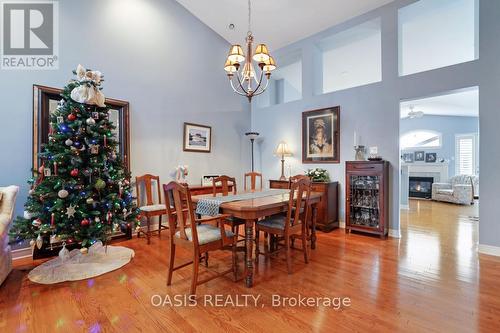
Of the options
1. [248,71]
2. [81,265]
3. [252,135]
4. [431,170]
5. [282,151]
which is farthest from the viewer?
[431,170]

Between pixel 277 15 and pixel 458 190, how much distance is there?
6415 millimetres

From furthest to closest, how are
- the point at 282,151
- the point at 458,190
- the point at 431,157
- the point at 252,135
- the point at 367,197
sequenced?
the point at 431,157
the point at 458,190
the point at 252,135
the point at 282,151
the point at 367,197

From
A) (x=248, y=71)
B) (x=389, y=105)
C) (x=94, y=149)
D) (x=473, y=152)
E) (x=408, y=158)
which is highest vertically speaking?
(x=248, y=71)

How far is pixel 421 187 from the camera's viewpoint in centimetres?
781

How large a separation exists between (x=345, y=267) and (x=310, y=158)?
8.31 feet

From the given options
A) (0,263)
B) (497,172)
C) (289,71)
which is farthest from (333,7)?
(0,263)

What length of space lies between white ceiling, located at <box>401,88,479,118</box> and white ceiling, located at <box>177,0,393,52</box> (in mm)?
2641

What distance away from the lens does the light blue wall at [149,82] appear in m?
3.00

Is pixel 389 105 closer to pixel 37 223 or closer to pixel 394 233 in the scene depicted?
pixel 394 233

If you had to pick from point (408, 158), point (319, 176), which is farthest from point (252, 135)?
point (408, 158)

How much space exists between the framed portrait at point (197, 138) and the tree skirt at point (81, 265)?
218 cm

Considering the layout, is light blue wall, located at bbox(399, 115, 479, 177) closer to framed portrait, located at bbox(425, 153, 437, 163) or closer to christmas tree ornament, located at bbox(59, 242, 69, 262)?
framed portrait, located at bbox(425, 153, 437, 163)

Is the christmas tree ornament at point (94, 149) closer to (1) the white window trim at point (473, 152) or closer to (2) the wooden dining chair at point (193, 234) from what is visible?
(2) the wooden dining chair at point (193, 234)

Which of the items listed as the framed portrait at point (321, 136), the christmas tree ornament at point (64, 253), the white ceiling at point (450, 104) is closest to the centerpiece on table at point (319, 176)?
the framed portrait at point (321, 136)
